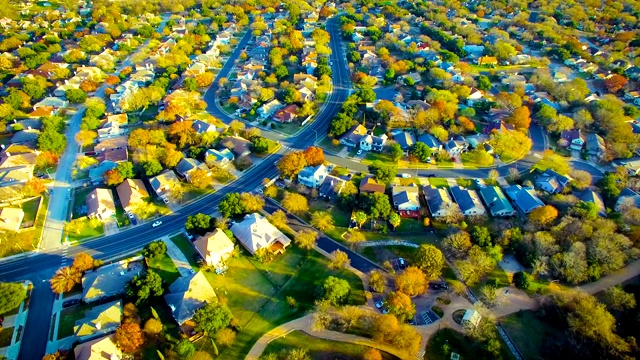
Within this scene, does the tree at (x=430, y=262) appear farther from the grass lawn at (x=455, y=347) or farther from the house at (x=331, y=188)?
the house at (x=331, y=188)

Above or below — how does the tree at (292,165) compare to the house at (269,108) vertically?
above

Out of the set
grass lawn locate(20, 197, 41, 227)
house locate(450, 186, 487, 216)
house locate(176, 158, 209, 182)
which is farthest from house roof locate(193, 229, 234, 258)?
house locate(450, 186, 487, 216)

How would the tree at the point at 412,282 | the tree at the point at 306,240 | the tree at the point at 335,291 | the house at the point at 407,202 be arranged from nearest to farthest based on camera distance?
1. the tree at the point at 335,291
2. the tree at the point at 412,282
3. the tree at the point at 306,240
4. the house at the point at 407,202

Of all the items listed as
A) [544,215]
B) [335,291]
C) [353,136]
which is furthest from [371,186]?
[544,215]

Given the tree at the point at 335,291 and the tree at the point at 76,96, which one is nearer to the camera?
the tree at the point at 335,291

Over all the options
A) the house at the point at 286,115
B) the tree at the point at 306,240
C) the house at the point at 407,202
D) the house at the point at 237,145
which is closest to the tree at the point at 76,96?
the house at the point at 237,145

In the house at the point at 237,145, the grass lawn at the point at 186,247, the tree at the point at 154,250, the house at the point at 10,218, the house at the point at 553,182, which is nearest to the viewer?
the tree at the point at 154,250

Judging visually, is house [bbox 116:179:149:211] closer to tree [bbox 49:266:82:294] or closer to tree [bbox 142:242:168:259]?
tree [bbox 142:242:168:259]

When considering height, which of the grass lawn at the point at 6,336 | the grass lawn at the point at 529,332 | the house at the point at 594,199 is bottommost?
the grass lawn at the point at 6,336
